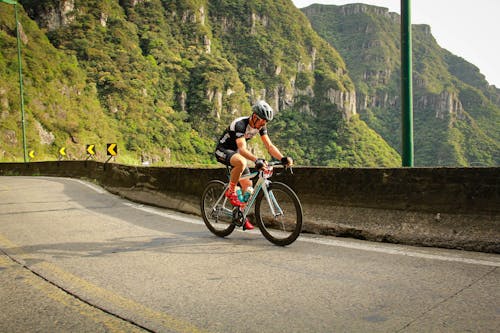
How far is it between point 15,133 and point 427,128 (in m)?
158

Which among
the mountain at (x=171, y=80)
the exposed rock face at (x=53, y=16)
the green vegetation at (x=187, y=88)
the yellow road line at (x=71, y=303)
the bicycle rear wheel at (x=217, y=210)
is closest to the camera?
the yellow road line at (x=71, y=303)

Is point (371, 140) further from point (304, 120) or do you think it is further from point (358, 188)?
point (358, 188)

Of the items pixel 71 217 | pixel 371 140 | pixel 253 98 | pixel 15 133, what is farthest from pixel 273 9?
pixel 71 217

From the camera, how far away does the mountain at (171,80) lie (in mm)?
70500

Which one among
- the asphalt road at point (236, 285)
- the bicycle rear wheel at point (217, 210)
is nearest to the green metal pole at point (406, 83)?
the asphalt road at point (236, 285)

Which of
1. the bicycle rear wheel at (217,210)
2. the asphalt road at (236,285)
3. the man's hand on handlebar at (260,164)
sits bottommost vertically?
the asphalt road at (236,285)

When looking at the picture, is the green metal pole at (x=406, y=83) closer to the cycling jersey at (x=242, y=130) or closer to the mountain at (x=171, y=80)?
the cycling jersey at (x=242, y=130)

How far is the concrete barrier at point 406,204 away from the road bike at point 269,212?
0.80 metres

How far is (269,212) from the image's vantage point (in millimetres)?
5398

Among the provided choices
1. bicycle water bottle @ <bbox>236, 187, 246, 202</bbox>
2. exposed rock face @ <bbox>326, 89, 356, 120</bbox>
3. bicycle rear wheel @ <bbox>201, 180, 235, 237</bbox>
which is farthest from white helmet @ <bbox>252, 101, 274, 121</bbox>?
exposed rock face @ <bbox>326, 89, 356, 120</bbox>

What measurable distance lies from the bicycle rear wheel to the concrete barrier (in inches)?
42.5

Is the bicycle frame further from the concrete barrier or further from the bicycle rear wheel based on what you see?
the concrete barrier

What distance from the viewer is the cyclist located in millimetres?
5320

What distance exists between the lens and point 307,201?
642 centimetres
